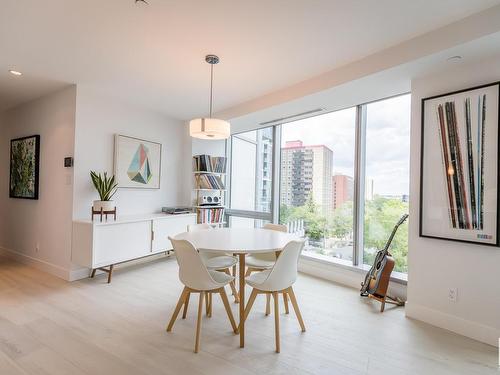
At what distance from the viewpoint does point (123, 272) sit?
359cm

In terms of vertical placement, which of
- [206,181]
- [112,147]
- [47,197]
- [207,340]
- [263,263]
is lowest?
[207,340]

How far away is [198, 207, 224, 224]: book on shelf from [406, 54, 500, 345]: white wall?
3.03 metres

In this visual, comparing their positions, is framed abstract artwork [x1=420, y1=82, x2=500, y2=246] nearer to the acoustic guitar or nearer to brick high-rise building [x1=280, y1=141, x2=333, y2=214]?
the acoustic guitar

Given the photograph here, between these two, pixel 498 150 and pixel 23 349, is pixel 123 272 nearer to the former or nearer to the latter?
pixel 23 349

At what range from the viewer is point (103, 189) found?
3.33m

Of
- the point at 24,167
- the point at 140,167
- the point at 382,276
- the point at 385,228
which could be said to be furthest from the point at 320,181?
the point at 24,167

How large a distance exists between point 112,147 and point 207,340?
115 inches

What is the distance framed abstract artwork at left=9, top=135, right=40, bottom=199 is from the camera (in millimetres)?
3699

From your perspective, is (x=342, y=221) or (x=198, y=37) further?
(x=342, y=221)

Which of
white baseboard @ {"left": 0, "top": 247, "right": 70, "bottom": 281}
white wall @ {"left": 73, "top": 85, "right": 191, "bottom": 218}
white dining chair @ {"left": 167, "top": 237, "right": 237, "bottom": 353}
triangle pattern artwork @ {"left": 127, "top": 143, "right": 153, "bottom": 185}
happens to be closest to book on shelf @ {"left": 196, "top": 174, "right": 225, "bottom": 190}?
white wall @ {"left": 73, "top": 85, "right": 191, "bottom": 218}

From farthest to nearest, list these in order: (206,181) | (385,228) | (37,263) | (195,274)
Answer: (206,181) < (37,263) < (385,228) < (195,274)

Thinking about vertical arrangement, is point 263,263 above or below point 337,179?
below

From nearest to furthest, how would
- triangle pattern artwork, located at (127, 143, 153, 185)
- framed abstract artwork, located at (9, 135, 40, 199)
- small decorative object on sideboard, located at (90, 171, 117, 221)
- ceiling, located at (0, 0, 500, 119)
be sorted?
ceiling, located at (0, 0, 500, 119) → small decorative object on sideboard, located at (90, 171, 117, 221) → framed abstract artwork, located at (9, 135, 40, 199) → triangle pattern artwork, located at (127, 143, 153, 185)

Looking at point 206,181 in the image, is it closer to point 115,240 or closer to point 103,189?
point 103,189
